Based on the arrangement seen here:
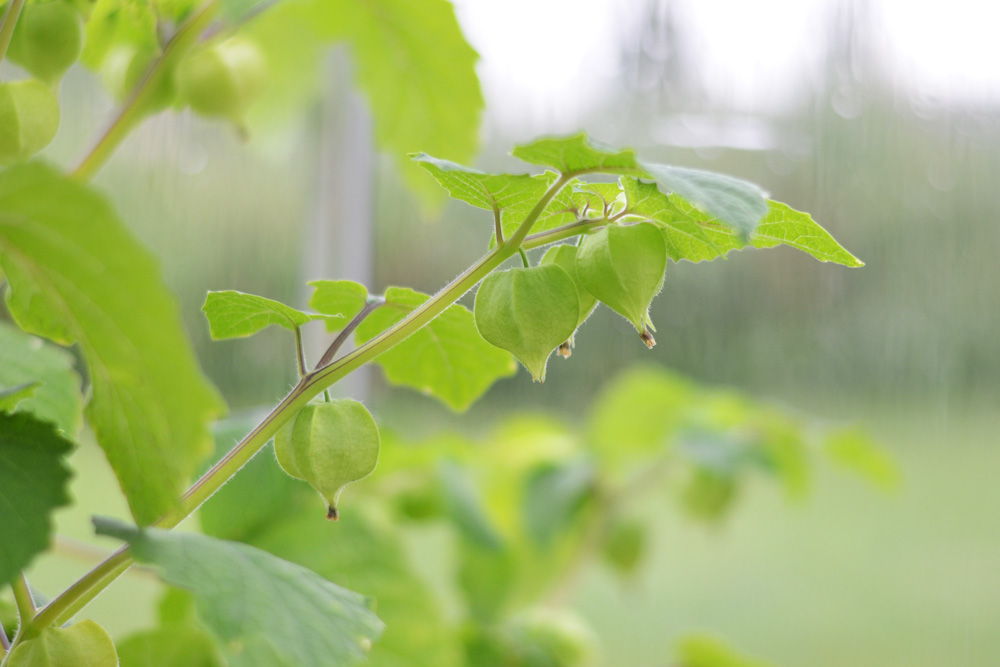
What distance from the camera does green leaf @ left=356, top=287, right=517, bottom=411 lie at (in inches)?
6.9

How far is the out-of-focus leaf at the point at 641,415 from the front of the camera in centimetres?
55

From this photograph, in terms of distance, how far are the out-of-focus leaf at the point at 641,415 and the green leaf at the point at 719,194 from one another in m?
0.44

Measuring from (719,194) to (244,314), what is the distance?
0.33ft

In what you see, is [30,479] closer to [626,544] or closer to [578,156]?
[578,156]

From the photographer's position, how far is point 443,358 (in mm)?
184

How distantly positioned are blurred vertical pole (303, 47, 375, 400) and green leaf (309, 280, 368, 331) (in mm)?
561

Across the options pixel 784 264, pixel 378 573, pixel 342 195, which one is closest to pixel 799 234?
pixel 378 573

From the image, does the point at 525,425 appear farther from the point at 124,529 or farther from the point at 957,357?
the point at 124,529

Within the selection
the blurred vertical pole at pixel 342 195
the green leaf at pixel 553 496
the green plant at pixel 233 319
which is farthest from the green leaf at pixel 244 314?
the blurred vertical pole at pixel 342 195

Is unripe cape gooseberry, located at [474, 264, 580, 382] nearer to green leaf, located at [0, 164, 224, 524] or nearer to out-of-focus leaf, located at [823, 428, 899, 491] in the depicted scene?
green leaf, located at [0, 164, 224, 524]

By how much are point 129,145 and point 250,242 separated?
0.40 feet

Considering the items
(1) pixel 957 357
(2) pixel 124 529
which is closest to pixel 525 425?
(1) pixel 957 357

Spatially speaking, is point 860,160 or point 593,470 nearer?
point 593,470

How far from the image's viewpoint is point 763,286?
2.16 ft
